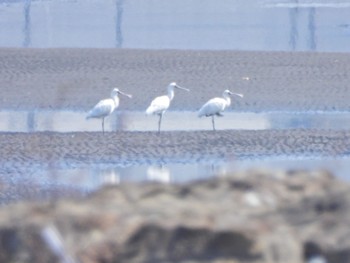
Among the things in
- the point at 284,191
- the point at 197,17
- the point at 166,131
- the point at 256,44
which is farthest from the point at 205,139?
the point at 197,17

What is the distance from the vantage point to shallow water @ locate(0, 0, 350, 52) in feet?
105

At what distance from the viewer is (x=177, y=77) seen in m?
21.5

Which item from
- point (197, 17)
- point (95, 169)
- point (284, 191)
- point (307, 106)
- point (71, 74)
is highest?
point (197, 17)

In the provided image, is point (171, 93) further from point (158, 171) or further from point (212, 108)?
point (158, 171)

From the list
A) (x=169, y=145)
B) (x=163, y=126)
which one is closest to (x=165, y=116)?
(x=163, y=126)

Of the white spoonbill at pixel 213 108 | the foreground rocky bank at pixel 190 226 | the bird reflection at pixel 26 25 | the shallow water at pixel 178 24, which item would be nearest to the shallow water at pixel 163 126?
the white spoonbill at pixel 213 108

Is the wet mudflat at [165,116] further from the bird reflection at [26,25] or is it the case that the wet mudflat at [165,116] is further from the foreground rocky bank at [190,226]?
the bird reflection at [26,25]

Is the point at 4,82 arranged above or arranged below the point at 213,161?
above

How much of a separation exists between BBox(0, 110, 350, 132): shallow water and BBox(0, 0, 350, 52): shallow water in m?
11.4

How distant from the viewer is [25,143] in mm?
14125

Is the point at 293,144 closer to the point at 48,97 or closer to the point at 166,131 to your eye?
the point at 166,131

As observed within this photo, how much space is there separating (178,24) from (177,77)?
16.2 meters

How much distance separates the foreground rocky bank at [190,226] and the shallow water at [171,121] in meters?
12.3

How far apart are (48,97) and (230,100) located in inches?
119
